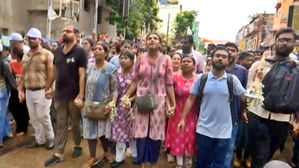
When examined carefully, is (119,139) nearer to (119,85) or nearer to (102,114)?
(102,114)

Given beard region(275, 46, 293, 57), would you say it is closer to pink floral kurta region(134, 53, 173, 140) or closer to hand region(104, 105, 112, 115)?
pink floral kurta region(134, 53, 173, 140)

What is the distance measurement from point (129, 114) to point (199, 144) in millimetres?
1124

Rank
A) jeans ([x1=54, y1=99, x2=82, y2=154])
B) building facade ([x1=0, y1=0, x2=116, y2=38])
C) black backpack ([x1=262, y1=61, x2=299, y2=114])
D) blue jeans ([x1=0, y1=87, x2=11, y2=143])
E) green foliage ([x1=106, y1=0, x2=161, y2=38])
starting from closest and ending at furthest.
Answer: black backpack ([x1=262, y1=61, x2=299, y2=114]), jeans ([x1=54, y1=99, x2=82, y2=154]), blue jeans ([x1=0, y1=87, x2=11, y2=143]), building facade ([x1=0, y1=0, x2=116, y2=38]), green foliage ([x1=106, y1=0, x2=161, y2=38])

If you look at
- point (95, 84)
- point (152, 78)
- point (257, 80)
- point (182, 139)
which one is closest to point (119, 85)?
point (95, 84)

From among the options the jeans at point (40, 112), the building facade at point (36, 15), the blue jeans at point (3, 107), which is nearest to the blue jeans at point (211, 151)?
the jeans at point (40, 112)

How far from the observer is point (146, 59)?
→ 14.6ft

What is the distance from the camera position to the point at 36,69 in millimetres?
5305

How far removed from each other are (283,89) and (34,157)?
3765mm

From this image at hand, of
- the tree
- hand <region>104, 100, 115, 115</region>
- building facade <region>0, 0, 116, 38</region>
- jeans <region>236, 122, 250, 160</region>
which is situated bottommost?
jeans <region>236, 122, 250, 160</region>

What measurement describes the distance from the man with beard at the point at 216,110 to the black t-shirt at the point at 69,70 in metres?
1.72

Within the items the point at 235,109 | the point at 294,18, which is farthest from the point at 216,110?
the point at 294,18

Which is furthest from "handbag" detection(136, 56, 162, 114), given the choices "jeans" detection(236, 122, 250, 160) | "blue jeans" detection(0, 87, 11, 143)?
"blue jeans" detection(0, 87, 11, 143)

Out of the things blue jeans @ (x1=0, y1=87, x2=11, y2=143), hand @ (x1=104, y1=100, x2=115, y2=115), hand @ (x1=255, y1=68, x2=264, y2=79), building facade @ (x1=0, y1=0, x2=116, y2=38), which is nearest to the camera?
hand @ (x1=255, y1=68, x2=264, y2=79)

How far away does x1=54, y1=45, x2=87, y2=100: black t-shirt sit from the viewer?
485 centimetres
